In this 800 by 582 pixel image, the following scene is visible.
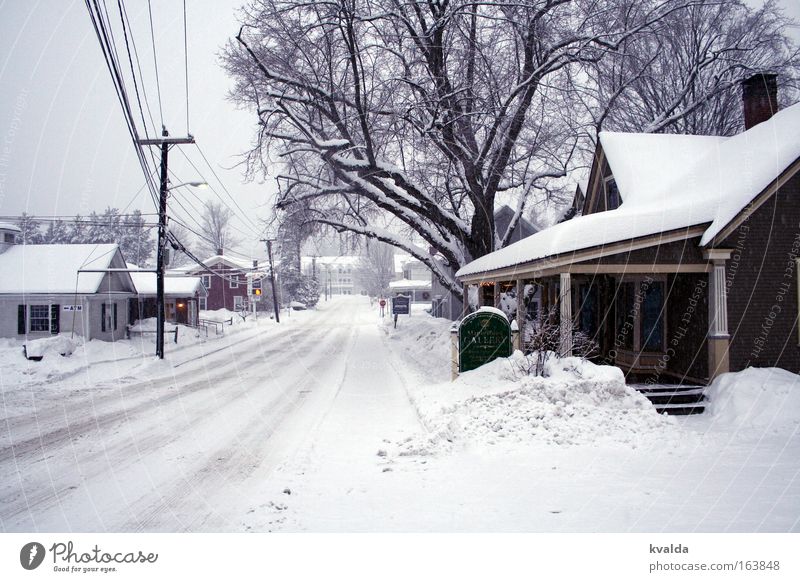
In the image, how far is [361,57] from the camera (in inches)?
603

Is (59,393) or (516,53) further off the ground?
(516,53)

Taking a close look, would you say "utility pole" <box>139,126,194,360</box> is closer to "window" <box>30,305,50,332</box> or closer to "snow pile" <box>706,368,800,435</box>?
"window" <box>30,305,50,332</box>

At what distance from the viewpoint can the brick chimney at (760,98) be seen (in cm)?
1343

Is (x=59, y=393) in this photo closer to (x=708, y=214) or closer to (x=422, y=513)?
(x=422, y=513)

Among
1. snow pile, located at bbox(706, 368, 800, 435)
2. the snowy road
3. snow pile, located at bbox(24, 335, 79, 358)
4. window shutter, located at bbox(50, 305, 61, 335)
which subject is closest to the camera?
the snowy road

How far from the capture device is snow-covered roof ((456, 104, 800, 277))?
9430 mm

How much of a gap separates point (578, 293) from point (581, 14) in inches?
371

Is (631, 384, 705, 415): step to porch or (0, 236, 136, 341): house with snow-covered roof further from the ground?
(0, 236, 136, 341): house with snow-covered roof

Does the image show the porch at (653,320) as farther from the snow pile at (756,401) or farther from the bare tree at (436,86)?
the bare tree at (436,86)

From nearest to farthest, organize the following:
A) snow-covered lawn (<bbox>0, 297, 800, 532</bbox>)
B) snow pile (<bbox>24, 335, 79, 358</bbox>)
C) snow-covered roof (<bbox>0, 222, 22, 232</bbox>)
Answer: snow-covered lawn (<bbox>0, 297, 800, 532</bbox>) → snow pile (<bbox>24, 335, 79, 358</bbox>) → snow-covered roof (<bbox>0, 222, 22, 232</bbox>)

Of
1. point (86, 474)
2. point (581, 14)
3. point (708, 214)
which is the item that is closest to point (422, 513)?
point (86, 474)

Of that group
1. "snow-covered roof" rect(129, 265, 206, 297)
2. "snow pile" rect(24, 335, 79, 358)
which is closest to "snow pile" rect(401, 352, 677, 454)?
Answer: "snow pile" rect(24, 335, 79, 358)

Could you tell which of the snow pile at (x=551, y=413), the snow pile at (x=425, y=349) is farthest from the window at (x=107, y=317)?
the snow pile at (x=551, y=413)

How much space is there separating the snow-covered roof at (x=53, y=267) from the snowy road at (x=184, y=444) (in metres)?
9.50
